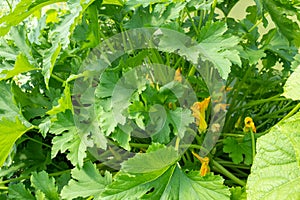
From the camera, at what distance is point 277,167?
24.7 inches

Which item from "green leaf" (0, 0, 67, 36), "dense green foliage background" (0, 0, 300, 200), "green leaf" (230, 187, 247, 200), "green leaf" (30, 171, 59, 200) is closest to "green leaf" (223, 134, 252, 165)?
"dense green foliage background" (0, 0, 300, 200)

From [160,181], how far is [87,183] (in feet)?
0.60

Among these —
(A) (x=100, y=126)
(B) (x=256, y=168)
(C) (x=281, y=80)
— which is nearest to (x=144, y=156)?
(A) (x=100, y=126)

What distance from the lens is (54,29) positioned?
1015 mm

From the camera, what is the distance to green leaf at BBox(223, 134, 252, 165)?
1075 mm

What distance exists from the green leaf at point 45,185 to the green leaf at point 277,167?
61 cm

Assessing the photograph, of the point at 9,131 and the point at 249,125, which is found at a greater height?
the point at 9,131

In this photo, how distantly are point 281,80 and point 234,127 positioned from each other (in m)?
0.18

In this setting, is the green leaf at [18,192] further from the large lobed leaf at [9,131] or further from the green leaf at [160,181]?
the green leaf at [160,181]

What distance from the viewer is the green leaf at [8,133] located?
1.11 meters

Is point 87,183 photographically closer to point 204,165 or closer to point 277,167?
point 204,165

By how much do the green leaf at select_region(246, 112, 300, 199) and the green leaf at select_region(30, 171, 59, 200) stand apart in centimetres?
61

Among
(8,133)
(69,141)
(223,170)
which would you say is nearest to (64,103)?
(69,141)

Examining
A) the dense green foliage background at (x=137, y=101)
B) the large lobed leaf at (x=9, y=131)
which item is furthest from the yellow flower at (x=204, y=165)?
the large lobed leaf at (x=9, y=131)
